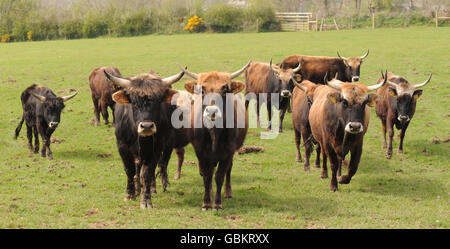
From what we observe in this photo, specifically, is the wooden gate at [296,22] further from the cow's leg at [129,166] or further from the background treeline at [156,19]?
the cow's leg at [129,166]

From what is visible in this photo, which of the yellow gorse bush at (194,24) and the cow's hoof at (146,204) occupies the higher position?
the yellow gorse bush at (194,24)

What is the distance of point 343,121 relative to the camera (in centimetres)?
904

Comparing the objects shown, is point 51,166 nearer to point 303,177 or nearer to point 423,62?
point 303,177

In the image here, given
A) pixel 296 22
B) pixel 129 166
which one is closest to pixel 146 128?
pixel 129 166

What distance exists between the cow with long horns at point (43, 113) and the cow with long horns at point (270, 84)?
600 centimetres

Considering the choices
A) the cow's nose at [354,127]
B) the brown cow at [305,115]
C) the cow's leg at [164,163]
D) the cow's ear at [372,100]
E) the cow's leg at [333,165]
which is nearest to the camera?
the cow's nose at [354,127]

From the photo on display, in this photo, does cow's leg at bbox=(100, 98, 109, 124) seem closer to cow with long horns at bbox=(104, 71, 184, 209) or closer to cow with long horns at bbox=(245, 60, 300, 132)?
cow with long horns at bbox=(245, 60, 300, 132)

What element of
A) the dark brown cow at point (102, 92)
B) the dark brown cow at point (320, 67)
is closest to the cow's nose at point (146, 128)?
the dark brown cow at point (102, 92)

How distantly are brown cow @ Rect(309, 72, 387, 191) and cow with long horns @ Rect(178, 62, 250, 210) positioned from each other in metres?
1.87

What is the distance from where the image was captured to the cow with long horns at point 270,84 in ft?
50.6

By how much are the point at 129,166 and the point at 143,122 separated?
1.21m

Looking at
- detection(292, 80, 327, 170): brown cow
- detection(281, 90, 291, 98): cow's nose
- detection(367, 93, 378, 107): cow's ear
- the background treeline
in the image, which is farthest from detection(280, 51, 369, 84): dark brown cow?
the background treeline

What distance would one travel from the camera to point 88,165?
1184 cm

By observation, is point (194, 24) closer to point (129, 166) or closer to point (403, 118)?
point (403, 118)
